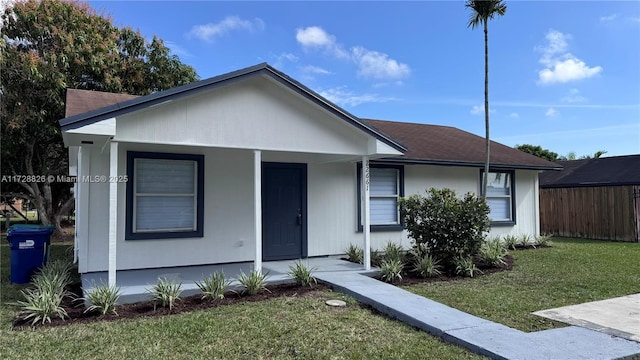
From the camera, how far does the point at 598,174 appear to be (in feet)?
57.2

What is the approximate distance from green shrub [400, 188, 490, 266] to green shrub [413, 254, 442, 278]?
0.41 metres

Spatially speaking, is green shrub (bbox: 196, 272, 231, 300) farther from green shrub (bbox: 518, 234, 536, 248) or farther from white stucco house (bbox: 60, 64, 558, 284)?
green shrub (bbox: 518, 234, 536, 248)

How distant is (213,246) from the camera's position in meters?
8.98

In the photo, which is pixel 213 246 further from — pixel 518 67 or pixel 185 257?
pixel 518 67

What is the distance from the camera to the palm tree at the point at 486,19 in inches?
465

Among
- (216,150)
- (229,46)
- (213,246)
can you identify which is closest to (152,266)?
(213,246)

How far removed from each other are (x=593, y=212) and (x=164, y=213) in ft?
51.9

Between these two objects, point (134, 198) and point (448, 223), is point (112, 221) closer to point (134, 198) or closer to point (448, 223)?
point (134, 198)

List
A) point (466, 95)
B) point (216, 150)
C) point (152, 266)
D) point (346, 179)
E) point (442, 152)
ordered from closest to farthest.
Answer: point (152, 266), point (216, 150), point (346, 179), point (442, 152), point (466, 95)

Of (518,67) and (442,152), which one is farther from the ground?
(518,67)

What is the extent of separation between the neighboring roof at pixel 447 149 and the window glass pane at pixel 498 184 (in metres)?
0.43

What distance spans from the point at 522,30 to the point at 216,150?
1057 cm

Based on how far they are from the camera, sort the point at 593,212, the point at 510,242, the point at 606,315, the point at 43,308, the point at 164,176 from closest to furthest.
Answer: the point at 43,308, the point at 606,315, the point at 164,176, the point at 510,242, the point at 593,212

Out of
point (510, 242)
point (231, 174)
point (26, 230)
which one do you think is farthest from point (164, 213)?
point (510, 242)
